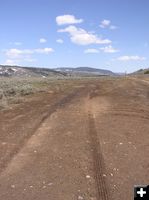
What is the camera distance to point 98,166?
396 inches

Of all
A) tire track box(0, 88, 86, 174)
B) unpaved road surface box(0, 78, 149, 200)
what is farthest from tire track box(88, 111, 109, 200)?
tire track box(0, 88, 86, 174)

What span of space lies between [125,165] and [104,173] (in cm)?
95

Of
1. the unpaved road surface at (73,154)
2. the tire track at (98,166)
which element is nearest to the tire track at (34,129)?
the unpaved road surface at (73,154)

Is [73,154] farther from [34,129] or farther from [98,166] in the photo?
[34,129]

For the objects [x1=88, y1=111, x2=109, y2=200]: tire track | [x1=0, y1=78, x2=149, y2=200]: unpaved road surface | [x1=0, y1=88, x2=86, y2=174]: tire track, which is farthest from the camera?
[x1=0, y1=88, x2=86, y2=174]: tire track

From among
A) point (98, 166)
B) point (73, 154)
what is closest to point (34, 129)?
point (73, 154)

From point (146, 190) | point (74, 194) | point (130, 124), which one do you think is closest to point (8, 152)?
point (74, 194)

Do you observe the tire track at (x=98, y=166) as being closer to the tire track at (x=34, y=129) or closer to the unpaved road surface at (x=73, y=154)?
the unpaved road surface at (x=73, y=154)

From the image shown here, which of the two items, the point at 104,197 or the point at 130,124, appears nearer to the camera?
the point at 104,197

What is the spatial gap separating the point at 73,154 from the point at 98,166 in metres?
1.36

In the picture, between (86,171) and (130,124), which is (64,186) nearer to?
(86,171)

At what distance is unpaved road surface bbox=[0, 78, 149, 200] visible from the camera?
8609mm

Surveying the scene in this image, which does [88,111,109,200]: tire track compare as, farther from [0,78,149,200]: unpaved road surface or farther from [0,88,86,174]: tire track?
[0,88,86,174]: tire track

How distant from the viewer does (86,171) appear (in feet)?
31.9
